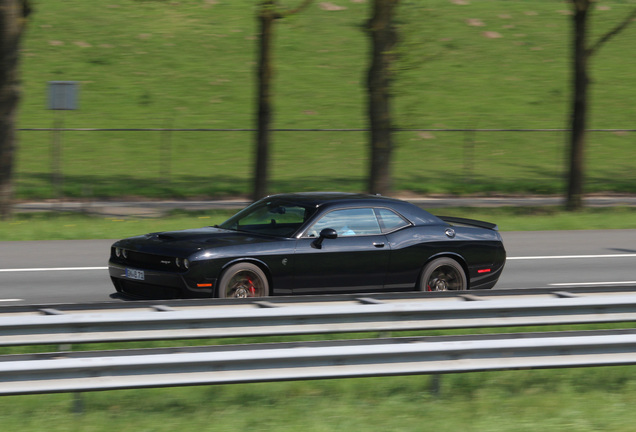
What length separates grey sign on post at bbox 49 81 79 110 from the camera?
722 inches

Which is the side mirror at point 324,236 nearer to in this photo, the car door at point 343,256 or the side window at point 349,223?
the car door at point 343,256

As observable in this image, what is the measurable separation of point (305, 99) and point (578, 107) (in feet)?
57.5

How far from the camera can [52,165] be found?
28.6m

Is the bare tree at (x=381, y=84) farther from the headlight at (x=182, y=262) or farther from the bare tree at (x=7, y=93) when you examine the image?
the headlight at (x=182, y=262)

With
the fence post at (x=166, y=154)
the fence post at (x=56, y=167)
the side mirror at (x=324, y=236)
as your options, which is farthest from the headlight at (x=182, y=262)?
the fence post at (x=166, y=154)

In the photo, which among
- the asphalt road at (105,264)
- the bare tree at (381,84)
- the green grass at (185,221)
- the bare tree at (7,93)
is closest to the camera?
the asphalt road at (105,264)

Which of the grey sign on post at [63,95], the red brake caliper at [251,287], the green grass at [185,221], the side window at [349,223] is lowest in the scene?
the green grass at [185,221]

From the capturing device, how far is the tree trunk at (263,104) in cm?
1969

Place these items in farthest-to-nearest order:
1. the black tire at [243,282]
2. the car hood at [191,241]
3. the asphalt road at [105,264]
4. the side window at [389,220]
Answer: the asphalt road at [105,264] → the side window at [389,220] → the car hood at [191,241] → the black tire at [243,282]

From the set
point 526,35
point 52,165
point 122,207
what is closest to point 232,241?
point 122,207

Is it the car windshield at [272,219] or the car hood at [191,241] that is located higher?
the car windshield at [272,219]

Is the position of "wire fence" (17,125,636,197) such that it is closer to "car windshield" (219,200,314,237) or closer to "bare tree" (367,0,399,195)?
"bare tree" (367,0,399,195)

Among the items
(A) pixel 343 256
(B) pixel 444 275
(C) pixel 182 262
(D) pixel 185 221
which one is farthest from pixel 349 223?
(D) pixel 185 221

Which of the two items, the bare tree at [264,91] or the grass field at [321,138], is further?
the bare tree at [264,91]
